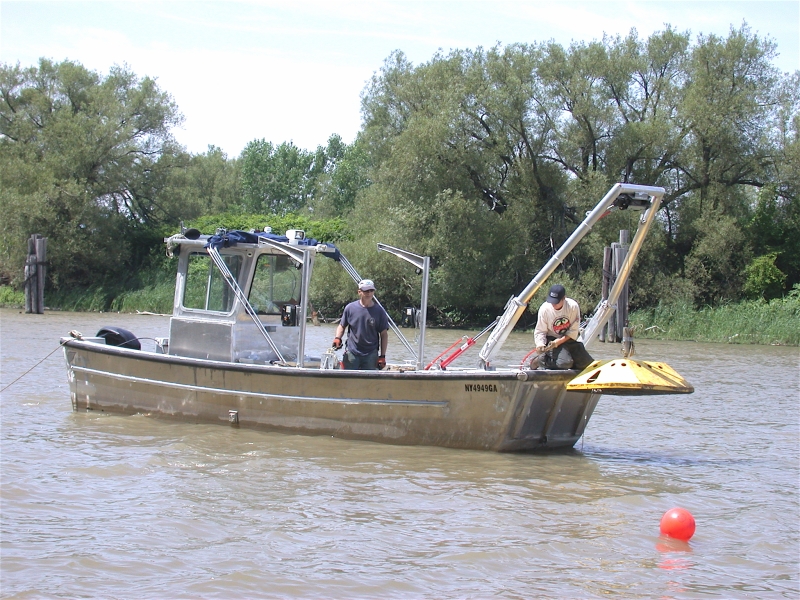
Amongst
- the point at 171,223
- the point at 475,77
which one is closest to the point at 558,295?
the point at 475,77

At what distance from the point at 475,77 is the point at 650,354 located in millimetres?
15553

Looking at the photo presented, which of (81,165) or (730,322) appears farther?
(81,165)

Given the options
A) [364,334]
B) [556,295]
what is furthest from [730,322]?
[364,334]

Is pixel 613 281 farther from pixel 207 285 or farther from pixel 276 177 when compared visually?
pixel 276 177

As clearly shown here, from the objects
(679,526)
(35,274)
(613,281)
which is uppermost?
(613,281)

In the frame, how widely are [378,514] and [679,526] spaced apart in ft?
8.28

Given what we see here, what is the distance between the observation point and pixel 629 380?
9.71 meters

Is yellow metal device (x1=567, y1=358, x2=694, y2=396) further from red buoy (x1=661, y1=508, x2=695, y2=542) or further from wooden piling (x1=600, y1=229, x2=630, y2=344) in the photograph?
wooden piling (x1=600, y1=229, x2=630, y2=344)

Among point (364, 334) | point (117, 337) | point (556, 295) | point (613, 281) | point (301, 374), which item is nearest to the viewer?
point (556, 295)

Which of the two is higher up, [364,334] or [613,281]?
[613,281]

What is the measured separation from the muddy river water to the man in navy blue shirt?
102 centimetres

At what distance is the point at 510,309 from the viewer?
11.2 metres

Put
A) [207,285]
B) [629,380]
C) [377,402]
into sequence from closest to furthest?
[629,380], [377,402], [207,285]

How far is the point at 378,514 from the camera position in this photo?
331 inches
